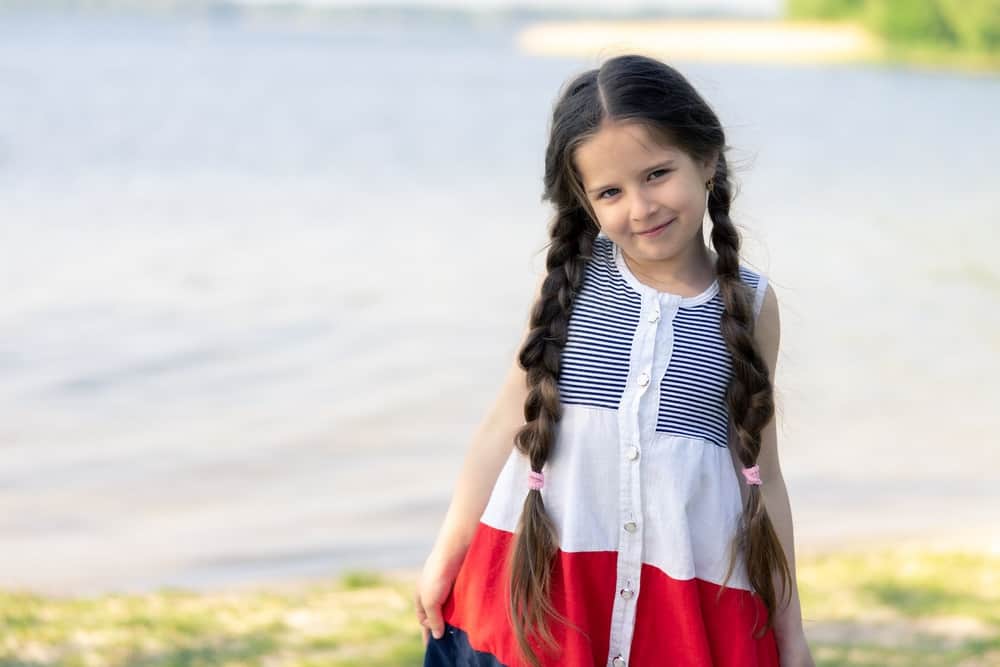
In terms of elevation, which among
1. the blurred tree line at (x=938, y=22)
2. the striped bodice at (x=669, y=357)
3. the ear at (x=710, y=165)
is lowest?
the striped bodice at (x=669, y=357)

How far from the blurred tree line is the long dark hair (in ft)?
141

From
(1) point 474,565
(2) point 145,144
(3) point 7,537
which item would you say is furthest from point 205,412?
(2) point 145,144

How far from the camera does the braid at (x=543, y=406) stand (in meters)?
2.05

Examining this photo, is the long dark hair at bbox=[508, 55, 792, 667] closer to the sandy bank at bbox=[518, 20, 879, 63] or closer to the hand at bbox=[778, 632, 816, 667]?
the hand at bbox=[778, 632, 816, 667]

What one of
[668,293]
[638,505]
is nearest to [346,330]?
[668,293]

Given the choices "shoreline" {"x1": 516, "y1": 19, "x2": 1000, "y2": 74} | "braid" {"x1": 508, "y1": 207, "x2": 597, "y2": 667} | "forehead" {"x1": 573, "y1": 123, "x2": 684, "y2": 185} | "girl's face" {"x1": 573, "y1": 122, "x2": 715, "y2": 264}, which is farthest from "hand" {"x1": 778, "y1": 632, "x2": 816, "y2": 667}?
"shoreline" {"x1": 516, "y1": 19, "x2": 1000, "y2": 74}

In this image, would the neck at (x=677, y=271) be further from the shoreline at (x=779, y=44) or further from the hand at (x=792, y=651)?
the shoreline at (x=779, y=44)

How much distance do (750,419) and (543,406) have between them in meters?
0.31

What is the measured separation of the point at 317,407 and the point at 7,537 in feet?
7.73

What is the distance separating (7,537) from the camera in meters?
6.41

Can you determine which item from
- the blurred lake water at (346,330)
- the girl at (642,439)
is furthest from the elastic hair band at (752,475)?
the blurred lake water at (346,330)

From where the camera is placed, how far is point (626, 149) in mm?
2066

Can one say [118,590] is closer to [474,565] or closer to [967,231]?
[474,565]

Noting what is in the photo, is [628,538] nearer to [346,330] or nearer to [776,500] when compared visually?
[776,500]
